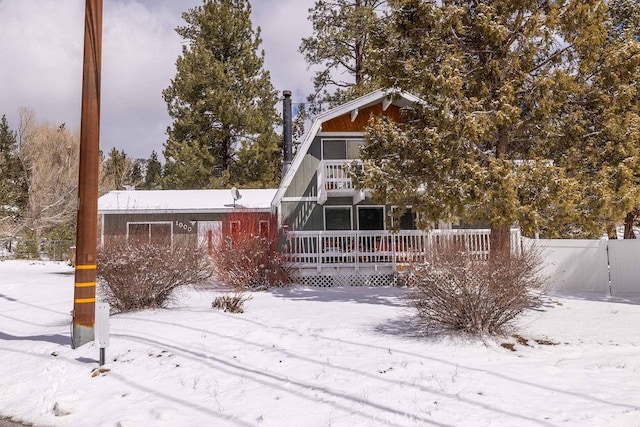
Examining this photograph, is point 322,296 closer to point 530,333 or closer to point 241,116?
point 530,333

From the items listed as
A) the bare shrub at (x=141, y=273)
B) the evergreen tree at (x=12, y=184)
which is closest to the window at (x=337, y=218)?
the bare shrub at (x=141, y=273)

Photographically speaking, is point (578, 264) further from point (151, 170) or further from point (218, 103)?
point (151, 170)

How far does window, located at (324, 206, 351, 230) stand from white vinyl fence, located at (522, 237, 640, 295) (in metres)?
6.77

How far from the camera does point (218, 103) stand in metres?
32.0

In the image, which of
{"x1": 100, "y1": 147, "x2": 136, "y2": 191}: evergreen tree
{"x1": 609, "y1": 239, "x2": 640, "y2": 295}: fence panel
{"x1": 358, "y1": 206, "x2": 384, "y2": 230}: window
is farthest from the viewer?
{"x1": 100, "y1": 147, "x2": 136, "y2": 191}: evergreen tree

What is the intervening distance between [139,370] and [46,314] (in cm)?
608

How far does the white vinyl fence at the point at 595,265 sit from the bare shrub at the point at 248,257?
6.75 m

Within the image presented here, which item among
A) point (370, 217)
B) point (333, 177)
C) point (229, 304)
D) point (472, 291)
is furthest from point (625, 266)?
point (229, 304)

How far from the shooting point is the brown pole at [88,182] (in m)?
7.38

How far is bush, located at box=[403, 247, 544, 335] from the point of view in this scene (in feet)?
22.8

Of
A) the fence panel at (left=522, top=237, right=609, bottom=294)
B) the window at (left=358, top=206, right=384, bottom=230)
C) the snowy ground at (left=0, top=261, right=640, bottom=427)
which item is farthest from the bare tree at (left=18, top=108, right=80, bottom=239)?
the fence panel at (left=522, top=237, right=609, bottom=294)

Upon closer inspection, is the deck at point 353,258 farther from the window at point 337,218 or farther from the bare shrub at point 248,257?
the window at point 337,218

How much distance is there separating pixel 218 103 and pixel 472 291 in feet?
90.5

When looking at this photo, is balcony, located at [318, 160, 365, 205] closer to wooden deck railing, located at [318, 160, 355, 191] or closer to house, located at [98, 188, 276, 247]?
wooden deck railing, located at [318, 160, 355, 191]
